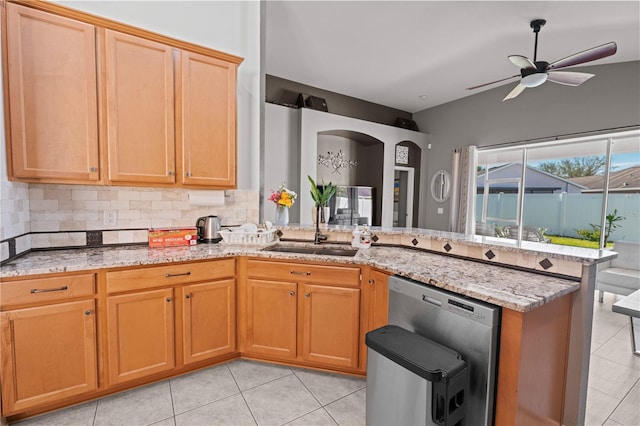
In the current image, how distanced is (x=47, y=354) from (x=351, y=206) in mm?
4332

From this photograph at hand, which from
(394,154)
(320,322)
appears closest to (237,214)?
(320,322)

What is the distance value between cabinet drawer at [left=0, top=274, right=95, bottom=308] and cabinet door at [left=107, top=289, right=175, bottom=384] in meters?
0.16

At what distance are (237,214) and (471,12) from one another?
3.19m

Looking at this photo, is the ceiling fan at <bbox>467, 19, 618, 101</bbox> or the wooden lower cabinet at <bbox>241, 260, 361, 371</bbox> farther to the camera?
the ceiling fan at <bbox>467, 19, 618, 101</bbox>

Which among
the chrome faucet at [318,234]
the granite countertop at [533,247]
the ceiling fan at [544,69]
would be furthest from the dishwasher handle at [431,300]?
the ceiling fan at [544,69]

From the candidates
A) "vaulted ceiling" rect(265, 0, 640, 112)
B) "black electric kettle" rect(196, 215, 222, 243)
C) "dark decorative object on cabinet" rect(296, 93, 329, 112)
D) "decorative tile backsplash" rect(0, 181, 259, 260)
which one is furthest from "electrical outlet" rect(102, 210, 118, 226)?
"dark decorative object on cabinet" rect(296, 93, 329, 112)

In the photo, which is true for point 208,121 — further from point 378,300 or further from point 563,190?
point 563,190

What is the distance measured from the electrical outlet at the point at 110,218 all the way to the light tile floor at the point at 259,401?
123 centimetres

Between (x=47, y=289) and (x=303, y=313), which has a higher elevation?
(x=47, y=289)

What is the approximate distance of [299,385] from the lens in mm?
2100

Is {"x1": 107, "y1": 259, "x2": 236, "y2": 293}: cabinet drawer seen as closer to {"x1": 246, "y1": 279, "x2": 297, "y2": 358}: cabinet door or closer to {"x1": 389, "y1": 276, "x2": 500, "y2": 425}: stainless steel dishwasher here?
{"x1": 246, "y1": 279, "x2": 297, "y2": 358}: cabinet door

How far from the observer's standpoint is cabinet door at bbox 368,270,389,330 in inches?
77.1

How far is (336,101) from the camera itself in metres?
5.67

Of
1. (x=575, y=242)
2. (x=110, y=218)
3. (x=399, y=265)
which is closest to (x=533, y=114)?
(x=575, y=242)
